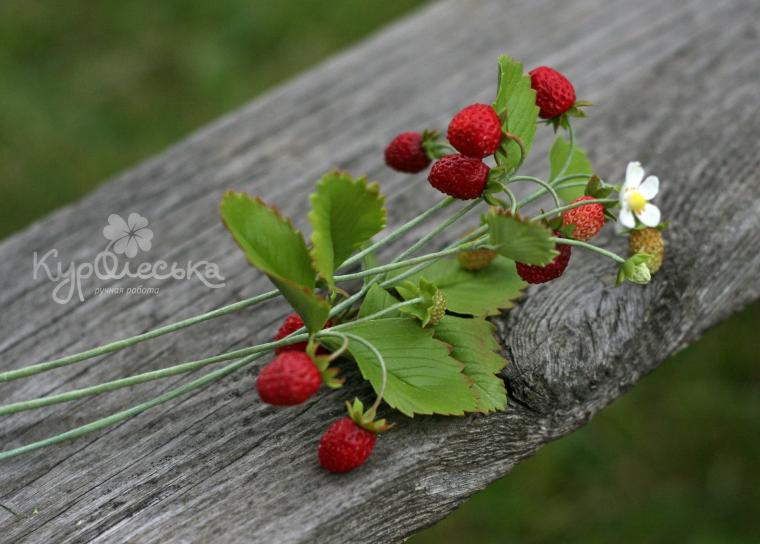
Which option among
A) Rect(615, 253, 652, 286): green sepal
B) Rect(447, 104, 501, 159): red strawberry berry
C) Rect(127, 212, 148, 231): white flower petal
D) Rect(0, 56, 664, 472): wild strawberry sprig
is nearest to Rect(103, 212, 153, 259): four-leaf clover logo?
Rect(127, 212, 148, 231): white flower petal

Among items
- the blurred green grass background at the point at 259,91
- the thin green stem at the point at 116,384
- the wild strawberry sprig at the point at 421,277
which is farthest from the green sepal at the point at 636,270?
the blurred green grass background at the point at 259,91

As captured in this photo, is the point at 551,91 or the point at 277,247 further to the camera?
the point at 551,91

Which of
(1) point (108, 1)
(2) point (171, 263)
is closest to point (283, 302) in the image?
(2) point (171, 263)

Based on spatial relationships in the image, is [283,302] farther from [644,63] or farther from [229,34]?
[229,34]

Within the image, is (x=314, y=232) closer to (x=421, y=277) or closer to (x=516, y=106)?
(x=421, y=277)

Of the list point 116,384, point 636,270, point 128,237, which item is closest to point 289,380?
point 116,384

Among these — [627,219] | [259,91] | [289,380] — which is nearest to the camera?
[289,380]

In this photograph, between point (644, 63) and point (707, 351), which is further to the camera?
point (707, 351)
